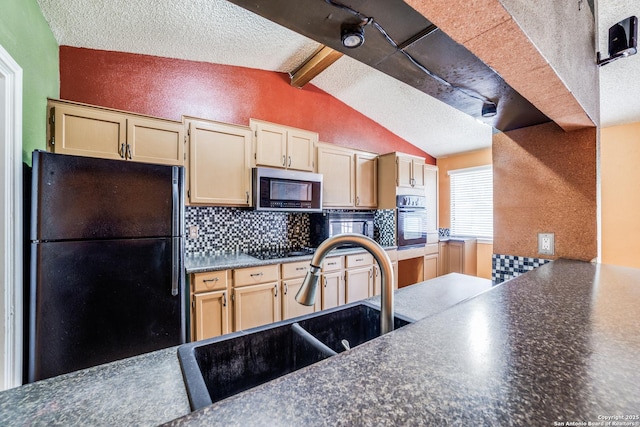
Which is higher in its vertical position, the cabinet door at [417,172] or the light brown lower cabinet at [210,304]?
the cabinet door at [417,172]

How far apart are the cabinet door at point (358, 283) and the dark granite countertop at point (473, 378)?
222cm

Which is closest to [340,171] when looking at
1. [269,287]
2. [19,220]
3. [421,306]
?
[269,287]

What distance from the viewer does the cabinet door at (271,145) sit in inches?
103

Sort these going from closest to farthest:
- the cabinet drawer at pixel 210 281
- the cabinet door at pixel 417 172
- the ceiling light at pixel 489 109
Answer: the ceiling light at pixel 489 109 < the cabinet drawer at pixel 210 281 < the cabinet door at pixel 417 172

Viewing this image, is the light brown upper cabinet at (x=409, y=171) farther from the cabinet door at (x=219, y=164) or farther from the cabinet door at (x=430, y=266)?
the cabinet door at (x=219, y=164)

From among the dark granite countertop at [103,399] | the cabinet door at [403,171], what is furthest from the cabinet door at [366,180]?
the dark granite countertop at [103,399]

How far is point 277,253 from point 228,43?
202 centimetres

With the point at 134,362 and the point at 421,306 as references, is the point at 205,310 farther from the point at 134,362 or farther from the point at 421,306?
the point at 421,306

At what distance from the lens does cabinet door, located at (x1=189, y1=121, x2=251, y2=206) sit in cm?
230

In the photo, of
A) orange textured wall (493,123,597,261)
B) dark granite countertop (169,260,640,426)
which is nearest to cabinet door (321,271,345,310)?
orange textured wall (493,123,597,261)

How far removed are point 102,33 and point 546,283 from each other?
3137 millimetres

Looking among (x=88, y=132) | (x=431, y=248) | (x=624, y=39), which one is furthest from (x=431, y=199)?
(x=88, y=132)

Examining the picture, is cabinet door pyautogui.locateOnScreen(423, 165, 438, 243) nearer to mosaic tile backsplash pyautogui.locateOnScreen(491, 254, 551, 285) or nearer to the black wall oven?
the black wall oven

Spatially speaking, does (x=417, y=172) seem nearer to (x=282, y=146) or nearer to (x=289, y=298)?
(x=282, y=146)
